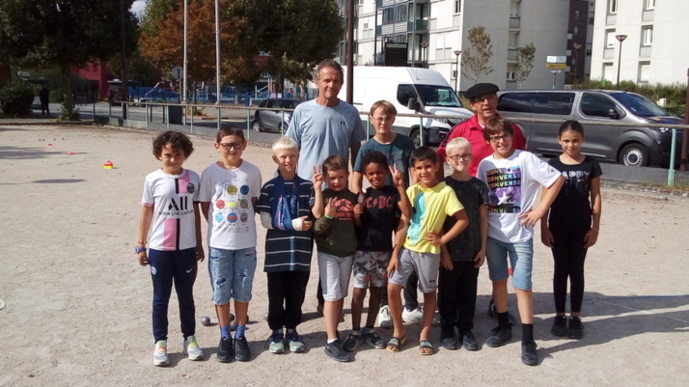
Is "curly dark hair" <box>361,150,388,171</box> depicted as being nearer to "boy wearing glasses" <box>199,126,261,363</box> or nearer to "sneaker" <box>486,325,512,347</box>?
"boy wearing glasses" <box>199,126,261,363</box>

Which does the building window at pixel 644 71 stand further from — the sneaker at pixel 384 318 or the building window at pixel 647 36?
the sneaker at pixel 384 318

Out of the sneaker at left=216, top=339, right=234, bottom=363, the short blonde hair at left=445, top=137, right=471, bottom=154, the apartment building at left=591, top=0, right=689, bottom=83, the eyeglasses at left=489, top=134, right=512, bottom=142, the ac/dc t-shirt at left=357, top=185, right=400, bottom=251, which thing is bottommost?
the sneaker at left=216, top=339, right=234, bottom=363

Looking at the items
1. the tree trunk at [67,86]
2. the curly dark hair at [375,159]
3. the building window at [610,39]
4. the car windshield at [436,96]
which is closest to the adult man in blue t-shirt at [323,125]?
the curly dark hair at [375,159]

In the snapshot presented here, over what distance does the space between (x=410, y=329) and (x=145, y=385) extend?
188 centimetres

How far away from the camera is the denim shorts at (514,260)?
4.25m

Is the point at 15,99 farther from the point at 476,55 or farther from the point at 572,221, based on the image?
the point at 572,221

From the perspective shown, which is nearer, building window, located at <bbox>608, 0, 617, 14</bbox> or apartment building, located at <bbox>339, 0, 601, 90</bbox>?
building window, located at <bbox>608, 0, 617, 14</bbox>

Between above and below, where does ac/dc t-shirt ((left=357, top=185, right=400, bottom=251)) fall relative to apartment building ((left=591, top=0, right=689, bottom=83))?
below

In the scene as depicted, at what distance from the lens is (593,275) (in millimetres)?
6039

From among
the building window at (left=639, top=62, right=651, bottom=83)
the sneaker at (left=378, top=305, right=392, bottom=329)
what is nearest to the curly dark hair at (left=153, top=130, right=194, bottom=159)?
the sneaker at (left=378, top=305, right=392, bottom=329)

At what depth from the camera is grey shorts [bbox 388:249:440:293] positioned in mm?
4207

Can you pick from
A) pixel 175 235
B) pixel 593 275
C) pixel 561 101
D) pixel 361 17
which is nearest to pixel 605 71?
pixel 361 17

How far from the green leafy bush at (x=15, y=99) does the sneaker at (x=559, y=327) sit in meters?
32.5

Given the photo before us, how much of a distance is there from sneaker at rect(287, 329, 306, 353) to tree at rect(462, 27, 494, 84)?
146ft
